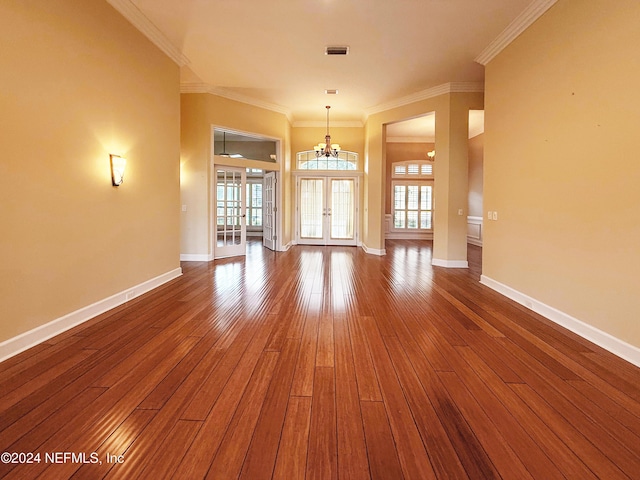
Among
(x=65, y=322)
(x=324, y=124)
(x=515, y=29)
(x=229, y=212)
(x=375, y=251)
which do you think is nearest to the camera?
(x=65, y=322)

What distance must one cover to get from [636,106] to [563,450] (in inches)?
102

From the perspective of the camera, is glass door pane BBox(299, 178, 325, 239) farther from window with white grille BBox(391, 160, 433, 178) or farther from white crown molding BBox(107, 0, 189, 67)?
white crown molding BBox(107, 0, 189, 67)

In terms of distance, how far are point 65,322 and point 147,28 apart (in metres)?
3.66

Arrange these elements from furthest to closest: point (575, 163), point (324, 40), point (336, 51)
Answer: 1. point (336, 51)
2. point (324, 40)
3. point (575, 163)

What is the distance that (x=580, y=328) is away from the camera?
3014mm

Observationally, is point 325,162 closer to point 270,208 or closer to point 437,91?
point 270,208

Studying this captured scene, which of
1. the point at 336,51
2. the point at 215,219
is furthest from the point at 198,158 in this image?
Result: the point at 336,51

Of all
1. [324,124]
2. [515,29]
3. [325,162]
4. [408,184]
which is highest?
[324,124]

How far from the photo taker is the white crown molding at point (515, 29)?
11.9 ft

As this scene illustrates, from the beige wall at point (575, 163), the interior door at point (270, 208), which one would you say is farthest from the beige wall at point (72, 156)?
the beige wall at point (575, 163)

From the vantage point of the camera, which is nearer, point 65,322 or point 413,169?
point 65,322

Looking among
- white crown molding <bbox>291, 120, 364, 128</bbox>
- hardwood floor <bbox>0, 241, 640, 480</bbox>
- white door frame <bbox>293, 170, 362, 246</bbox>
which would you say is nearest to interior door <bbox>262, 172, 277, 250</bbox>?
white door frame <bbox>293, 170, 362, 246</bbox>

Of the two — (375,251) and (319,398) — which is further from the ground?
(375,251)

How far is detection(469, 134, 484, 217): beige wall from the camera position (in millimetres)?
9695
